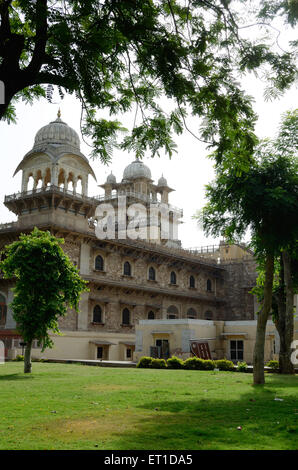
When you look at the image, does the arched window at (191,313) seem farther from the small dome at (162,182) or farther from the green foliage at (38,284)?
the green foliage at (38,284)

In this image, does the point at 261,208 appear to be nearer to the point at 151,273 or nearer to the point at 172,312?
the point at 151,273

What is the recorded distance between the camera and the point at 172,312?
130ft

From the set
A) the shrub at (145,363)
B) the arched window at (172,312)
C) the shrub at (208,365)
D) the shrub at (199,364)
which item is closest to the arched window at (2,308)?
the shrub at (145,363)

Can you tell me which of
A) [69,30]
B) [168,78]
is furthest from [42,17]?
[168,78]

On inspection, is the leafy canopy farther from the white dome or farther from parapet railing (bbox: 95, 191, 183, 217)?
parapet railing (bbox: 95, 191, 183, 217)

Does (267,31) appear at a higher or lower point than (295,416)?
higher

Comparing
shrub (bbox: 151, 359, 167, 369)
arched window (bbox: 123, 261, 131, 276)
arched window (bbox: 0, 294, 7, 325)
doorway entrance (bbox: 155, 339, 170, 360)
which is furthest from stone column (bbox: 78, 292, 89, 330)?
shrub (bbox: 151, 359, 167, 369)

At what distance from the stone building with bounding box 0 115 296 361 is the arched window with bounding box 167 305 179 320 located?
0.27 ft

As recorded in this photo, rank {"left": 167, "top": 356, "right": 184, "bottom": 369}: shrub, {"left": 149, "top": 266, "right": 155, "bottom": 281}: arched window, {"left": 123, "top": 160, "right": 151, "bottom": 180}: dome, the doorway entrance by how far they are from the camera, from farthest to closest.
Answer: {"left": 123, "top": 160, "right": 151, "bottom": 180}: dome
{"left": 149, "top": 266, "right": 155, "bottom": 281}: arched window
the doorway entrance
{"left": 167, "top": 356, "right": 184, "bottom": 369}: shrub

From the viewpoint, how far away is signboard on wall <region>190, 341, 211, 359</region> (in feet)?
78.1

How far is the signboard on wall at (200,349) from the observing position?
Answer: 78.1 ft
